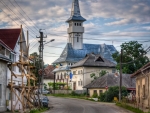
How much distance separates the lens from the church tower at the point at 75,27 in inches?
5030

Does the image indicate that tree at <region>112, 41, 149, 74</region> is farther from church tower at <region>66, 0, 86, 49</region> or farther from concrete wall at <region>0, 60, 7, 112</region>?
concrete wall at <region>0, 60, 7, 112</region>

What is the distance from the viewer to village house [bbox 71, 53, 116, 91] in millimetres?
95000

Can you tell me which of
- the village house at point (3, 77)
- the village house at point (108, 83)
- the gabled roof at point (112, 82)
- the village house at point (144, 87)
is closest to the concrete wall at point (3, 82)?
the village house at point (3, 77)

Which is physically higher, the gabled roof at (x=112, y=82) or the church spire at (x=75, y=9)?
the church spire at (x=75, y=9)

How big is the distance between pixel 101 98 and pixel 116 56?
29154 mm

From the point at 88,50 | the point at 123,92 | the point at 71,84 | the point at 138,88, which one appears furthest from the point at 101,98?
the point at 88,50

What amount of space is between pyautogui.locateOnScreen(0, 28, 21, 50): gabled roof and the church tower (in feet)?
287

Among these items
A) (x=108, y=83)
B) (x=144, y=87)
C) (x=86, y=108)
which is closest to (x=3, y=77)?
(x=86, y=108)

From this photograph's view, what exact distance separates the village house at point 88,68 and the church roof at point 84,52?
2108 centimetres

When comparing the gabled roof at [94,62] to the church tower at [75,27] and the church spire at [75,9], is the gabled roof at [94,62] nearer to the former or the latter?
the church tower at [75,27]

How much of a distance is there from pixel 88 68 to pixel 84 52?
97.1ft

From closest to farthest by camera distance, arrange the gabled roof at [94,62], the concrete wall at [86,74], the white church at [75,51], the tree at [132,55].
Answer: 1. the tree at [132,55]
2. the concrete wall at [86,74]
3. the gabled roof at [94,62]
4. the white church at [75,51]

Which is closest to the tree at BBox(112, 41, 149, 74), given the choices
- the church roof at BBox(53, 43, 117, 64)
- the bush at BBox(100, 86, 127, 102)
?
the bush at BBox(100, 86, 127, 102)

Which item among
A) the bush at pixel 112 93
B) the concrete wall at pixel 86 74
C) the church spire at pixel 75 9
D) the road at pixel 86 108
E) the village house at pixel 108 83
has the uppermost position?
the church spire at pixel 75 9
